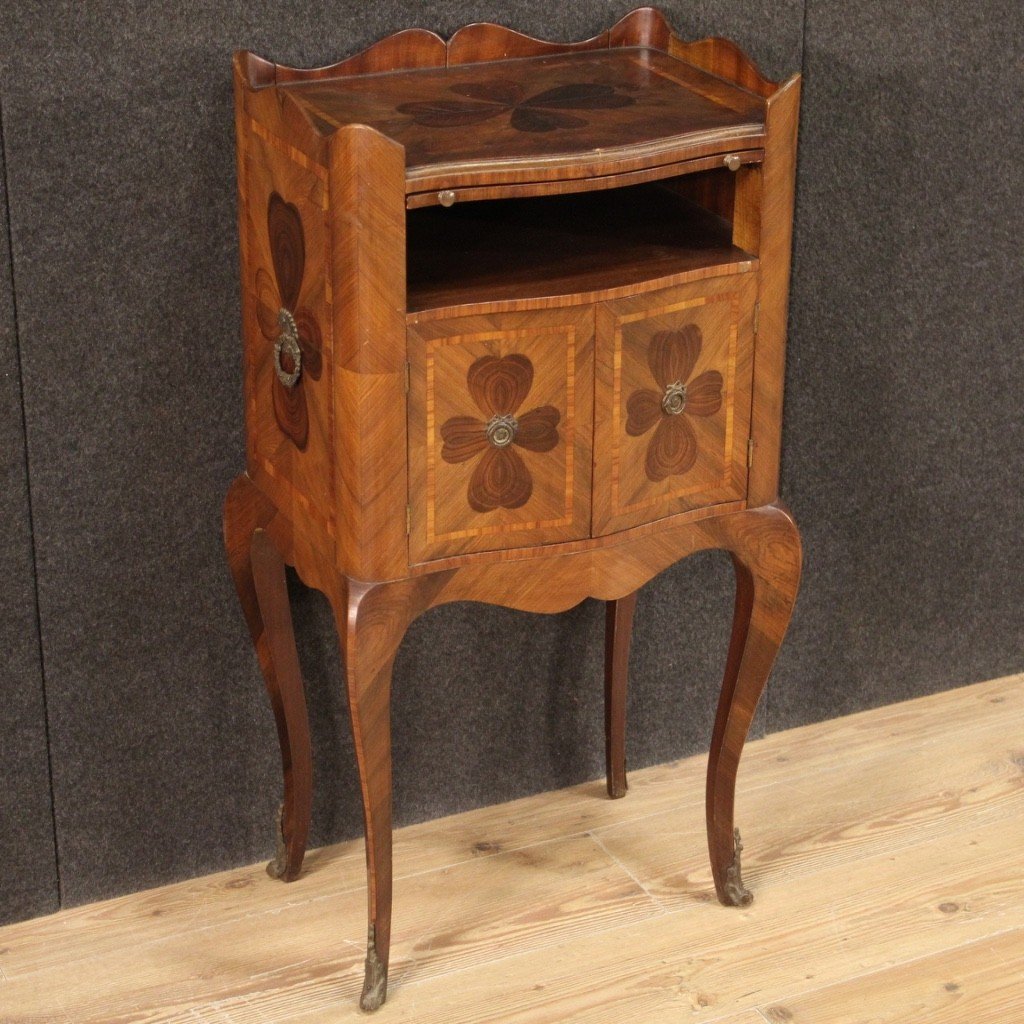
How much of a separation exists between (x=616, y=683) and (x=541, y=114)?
2.46ft

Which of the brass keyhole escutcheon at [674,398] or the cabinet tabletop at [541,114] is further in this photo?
the brass keyhole escutcheon at [674,398]

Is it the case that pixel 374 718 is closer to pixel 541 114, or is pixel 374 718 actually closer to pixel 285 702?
pixel 285 702

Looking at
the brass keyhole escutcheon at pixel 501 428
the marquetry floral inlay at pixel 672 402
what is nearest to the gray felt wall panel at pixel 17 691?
the brass keyhole escutcheon at pixel 501 428

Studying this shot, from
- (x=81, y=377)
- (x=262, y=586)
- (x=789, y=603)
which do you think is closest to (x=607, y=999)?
(x=789, y=603)

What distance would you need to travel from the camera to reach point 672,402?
5.14 feet

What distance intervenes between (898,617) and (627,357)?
89 centimetres

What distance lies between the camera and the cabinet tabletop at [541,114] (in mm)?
1430

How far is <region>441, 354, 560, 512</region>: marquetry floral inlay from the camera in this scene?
1.48 m

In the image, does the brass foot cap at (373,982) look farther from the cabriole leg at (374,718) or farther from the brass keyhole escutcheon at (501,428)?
the brass keyhole escutcheon at (501,428)

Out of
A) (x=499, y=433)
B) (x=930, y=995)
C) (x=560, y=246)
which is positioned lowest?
(x=930, y=995)

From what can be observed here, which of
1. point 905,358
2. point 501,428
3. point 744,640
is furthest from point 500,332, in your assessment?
point 905,358

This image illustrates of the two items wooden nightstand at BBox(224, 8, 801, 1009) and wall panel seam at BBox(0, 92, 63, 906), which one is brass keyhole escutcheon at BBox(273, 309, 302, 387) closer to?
wooden nightstand at BBox(224, 8, 801, 1009)

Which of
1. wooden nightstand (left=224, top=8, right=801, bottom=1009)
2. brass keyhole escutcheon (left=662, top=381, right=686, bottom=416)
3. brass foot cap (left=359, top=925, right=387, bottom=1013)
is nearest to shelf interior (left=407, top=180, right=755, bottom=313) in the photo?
wooden nightstand (left=224, top=8, right=801, bottom=1009)

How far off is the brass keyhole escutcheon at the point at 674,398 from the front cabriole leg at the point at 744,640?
151 mm
